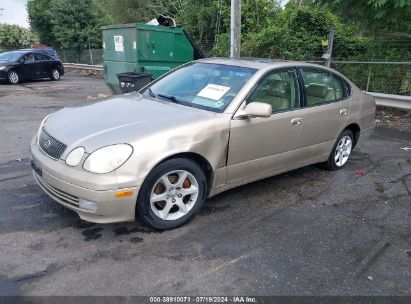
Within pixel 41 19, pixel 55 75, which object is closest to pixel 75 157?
pixel 55 75

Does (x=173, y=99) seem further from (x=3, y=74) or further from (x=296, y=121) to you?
(x=3, y=74)

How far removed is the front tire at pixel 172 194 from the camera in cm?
343

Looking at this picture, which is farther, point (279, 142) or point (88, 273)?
point (279, 142)

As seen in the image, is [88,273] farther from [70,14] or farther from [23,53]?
[70,14]

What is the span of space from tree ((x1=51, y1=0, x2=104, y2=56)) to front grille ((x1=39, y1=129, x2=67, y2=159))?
2889cm

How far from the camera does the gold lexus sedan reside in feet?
10.8

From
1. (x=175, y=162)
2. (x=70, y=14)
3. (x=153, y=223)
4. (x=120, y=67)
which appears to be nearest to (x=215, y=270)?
(x=153, y=223)

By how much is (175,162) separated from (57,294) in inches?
55.1

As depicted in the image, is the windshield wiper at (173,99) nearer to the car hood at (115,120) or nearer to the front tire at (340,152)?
the car hood at (115,120)

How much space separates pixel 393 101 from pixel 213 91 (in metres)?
6.84

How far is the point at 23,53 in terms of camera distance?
17281 millimetres

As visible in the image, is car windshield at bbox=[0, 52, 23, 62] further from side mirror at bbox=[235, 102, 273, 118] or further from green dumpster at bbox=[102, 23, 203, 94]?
side mirror at bbox=[235, 102, 273, 118]

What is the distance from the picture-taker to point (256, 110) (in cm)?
387

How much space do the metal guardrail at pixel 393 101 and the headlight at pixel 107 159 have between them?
7909 mm
